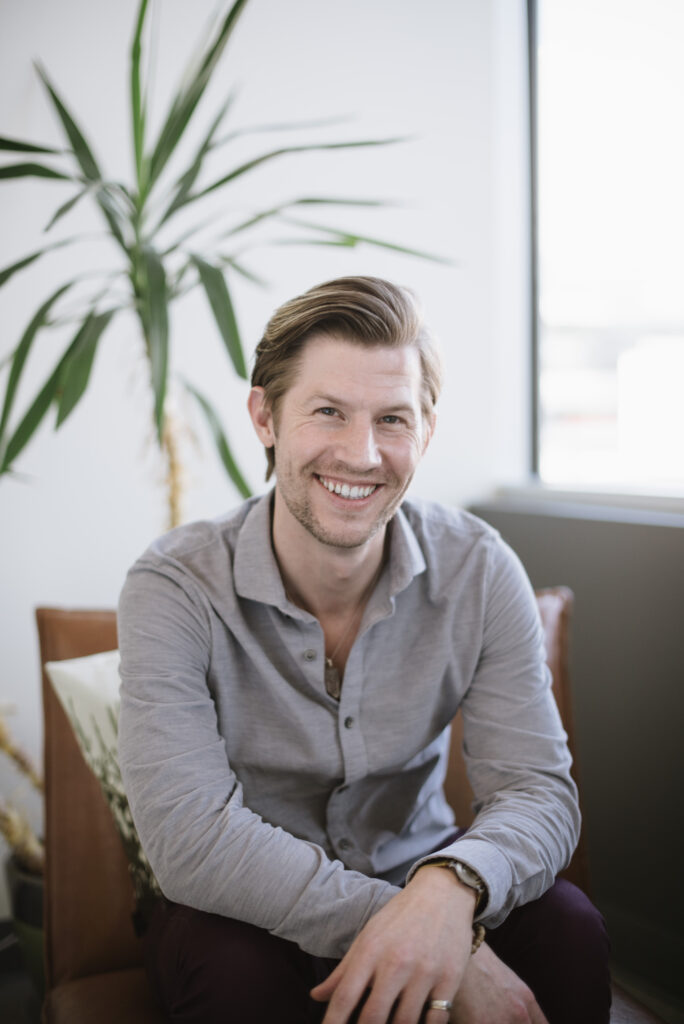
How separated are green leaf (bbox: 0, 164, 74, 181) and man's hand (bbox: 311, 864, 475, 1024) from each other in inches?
48.7

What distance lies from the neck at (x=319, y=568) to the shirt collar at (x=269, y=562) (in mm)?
28

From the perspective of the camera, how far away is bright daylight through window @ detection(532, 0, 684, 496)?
208cm

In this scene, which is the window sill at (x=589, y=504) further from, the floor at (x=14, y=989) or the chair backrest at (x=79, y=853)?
the floor at (x=14, y=989)

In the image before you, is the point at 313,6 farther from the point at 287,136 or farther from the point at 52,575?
the point at 52,575

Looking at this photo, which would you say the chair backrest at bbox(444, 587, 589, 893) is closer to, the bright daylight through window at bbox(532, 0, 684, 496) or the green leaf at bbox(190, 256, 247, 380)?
the bright daylight through window at bbox(532, 0, 684, 496)

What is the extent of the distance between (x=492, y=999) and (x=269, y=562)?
0.61 m

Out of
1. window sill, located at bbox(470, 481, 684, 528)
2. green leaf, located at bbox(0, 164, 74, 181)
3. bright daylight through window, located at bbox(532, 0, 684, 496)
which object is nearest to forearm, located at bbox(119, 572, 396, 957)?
green leaf, located at bbox(0, 164, 74, 181)

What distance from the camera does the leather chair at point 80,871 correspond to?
125 centimetres

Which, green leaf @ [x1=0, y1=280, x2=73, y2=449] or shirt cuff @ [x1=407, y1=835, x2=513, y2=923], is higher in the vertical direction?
green leaf @ [x1=0, y1=280, x2=73, y2=449]

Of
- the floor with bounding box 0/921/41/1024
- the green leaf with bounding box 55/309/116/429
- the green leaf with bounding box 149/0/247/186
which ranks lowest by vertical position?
the floor with bounding box 0/921/41/1024

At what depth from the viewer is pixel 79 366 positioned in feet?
4.73

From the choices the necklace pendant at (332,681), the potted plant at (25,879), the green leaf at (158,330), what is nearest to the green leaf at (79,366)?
the green leaf at (158,330)

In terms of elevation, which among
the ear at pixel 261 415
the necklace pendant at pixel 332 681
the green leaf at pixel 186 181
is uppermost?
the green leaf at pixel 186 181

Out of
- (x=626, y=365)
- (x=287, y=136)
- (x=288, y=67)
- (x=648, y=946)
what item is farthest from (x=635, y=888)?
(x=288, y=67)
